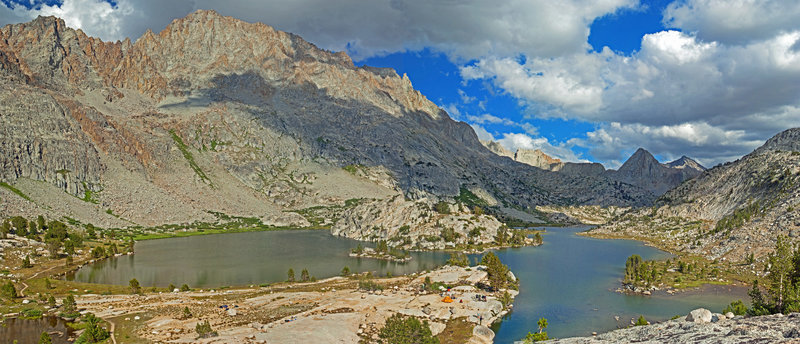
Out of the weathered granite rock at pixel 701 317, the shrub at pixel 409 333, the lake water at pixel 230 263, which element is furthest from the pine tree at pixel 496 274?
the weathered granite rock at pixel 701 317

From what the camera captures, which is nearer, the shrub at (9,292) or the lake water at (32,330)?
the lake water at (32,330)

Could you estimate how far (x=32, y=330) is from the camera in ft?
210

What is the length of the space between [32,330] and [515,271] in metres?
105

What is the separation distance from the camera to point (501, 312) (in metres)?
81.9

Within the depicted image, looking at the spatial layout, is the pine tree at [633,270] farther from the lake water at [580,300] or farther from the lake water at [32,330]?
the lake water at [32,330]

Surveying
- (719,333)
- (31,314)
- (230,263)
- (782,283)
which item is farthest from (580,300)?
(230,263)

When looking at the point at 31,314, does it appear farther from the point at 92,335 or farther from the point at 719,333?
the point at 719,333

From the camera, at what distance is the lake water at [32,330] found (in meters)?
60.4

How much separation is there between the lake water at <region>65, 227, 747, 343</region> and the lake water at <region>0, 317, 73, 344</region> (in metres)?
38.1

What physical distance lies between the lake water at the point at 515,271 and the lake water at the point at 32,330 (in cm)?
3807

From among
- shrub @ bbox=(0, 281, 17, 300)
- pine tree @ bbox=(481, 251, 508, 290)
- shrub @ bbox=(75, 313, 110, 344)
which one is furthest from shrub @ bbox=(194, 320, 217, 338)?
pine tree @ bbox=(481, 251, 508, 290)

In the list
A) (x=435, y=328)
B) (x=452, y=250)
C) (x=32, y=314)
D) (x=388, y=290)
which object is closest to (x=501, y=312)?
(x=435, y=328)

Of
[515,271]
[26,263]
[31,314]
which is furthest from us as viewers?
[515,271]

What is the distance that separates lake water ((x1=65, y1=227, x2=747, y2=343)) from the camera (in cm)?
8132
